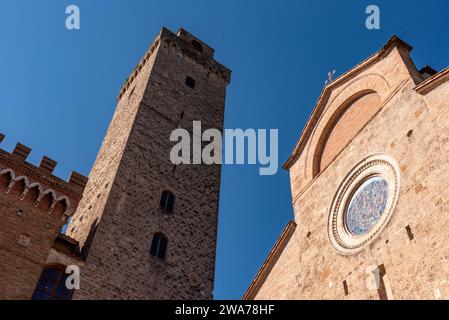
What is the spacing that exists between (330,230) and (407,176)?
291 cm

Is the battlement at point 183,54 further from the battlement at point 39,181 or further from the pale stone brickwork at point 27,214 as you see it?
the pale stone brickwork at point 27,214

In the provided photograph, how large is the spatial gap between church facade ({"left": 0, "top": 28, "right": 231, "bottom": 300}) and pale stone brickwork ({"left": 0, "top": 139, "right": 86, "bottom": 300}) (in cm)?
3

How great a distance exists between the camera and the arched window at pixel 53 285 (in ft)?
41.6

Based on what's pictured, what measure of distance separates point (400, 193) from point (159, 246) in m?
8.48

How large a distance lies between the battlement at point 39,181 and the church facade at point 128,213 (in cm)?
3

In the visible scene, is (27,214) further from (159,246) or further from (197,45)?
(197,45)

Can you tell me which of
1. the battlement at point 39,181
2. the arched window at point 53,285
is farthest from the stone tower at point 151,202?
the battlement at point 39,181

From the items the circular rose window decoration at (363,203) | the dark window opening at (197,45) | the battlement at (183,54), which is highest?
the dark window opening at (197,45)

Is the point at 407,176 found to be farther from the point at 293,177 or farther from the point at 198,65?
the point at 198,65

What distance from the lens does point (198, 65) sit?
26.3 metres

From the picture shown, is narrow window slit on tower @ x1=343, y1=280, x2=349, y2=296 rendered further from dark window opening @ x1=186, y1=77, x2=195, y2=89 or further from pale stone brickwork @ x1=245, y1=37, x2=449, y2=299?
dark window opening @ x1=186, y1=77, x2=195, y2=89

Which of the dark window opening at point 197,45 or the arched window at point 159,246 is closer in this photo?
the arched window at point 159,246

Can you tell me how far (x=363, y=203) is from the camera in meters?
12.3
